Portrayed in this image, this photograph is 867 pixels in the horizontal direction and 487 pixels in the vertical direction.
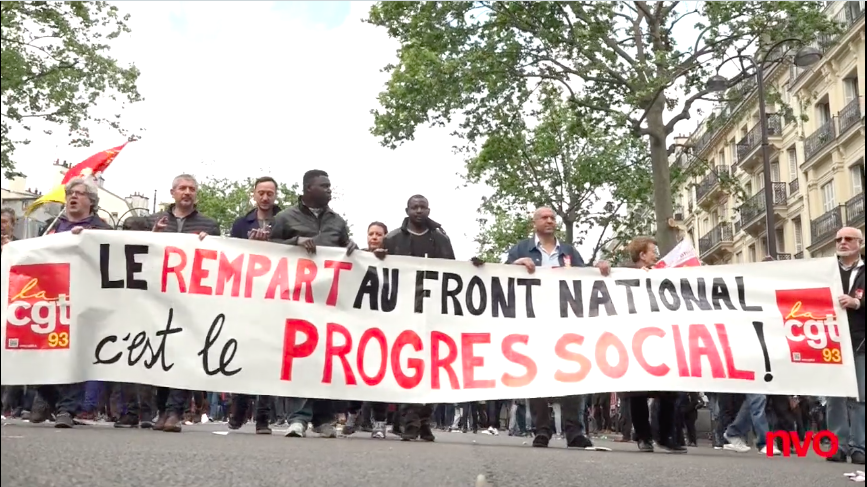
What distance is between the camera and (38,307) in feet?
23.9

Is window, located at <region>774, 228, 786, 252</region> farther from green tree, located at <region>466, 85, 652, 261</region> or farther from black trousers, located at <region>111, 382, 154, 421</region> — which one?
black trousers, located at <region>111, 382, 154, 421</region>

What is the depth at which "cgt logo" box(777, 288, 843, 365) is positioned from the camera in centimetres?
787

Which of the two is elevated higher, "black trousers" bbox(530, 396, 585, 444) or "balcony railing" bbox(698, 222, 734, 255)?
"balcony railing" bbox(698, 222, 734, 255)

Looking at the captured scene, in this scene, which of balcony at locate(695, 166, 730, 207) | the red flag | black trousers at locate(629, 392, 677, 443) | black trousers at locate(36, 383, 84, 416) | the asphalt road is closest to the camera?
the asphalt road

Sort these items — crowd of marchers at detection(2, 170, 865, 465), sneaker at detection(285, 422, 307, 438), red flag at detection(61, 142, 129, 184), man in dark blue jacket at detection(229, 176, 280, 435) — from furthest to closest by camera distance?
1. red flag at detection(61, 142, 129, 184)
2. man in dark blue jacket at detection(229, 176, 280, 435)
3. crowd of marchers at detection(2, 170, 865, 465)
4. sneaker at detection(285, 422, 307, 438)

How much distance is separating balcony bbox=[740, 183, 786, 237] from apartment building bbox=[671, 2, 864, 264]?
0.15 feet

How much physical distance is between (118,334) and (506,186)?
2905cm

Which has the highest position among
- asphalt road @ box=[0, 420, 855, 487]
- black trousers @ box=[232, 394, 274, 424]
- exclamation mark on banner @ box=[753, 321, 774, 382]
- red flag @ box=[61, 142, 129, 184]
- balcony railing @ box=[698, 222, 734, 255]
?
balcony railing @ box=[698, 222, 734, 255]

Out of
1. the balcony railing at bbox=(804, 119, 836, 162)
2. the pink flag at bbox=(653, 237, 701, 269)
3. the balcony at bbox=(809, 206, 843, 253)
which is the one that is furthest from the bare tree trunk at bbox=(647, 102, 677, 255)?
the balcony railing at bbox=(804, 119, 836, 162)

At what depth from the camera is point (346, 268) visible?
7.88 metres

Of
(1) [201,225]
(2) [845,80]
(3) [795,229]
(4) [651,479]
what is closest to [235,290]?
(1) [201,225]

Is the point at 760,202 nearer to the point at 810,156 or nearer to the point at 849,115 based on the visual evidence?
the point at 810,156

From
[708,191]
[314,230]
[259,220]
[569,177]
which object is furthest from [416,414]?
[708,191]

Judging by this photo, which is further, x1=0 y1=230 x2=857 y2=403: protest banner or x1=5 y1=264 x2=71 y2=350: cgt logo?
x1=0 y1=230 x2=857 y2=403: protest banner
